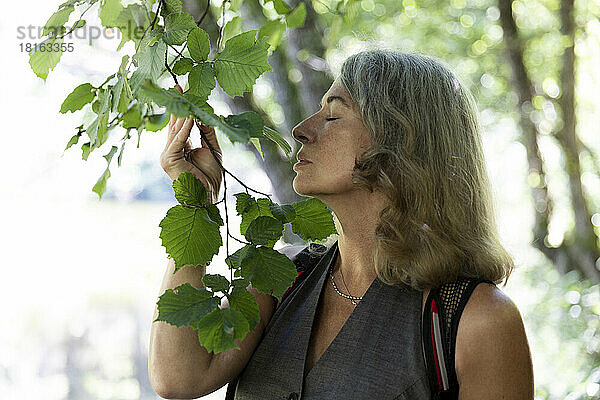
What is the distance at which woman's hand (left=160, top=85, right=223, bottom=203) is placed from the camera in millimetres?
1043

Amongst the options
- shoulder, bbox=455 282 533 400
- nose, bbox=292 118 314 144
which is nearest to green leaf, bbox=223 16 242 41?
nose, bbox=292 118 314 144

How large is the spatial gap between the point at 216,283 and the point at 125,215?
218 centimetres

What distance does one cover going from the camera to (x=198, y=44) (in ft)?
2.56

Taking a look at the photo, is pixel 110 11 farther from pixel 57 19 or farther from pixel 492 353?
pixel 492 353

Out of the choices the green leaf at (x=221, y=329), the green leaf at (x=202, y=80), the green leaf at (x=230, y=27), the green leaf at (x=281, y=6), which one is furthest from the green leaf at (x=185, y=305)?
the green leaf at (x=281, y=6)

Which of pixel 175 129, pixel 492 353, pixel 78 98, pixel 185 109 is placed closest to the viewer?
pixel 185 109

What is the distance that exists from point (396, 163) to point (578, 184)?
2.18 meters

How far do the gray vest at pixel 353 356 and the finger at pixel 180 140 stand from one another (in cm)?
33

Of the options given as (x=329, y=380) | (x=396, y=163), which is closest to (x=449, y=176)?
(x=396, y=163)

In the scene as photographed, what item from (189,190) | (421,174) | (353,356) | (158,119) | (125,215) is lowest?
(125,215)

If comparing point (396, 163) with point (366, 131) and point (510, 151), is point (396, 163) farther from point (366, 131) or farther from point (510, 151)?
point (510, 151)

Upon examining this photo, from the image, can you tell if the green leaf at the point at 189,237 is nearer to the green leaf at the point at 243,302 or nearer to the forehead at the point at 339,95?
the green leaf at the point at 243,302

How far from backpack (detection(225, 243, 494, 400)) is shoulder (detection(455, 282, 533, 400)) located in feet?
0.04

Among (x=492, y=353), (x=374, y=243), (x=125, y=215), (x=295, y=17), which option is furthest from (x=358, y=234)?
(x=125, y=215)
